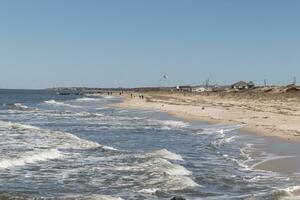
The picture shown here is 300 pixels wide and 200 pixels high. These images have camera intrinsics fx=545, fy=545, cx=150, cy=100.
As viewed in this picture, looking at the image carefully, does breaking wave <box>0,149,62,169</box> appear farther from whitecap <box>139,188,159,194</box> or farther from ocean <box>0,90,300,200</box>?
whitecap <box>139,188,159,194</box>

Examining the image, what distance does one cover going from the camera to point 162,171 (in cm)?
1681

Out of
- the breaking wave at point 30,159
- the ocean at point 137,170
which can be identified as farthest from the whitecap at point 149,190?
the breaking wave at point 30,159

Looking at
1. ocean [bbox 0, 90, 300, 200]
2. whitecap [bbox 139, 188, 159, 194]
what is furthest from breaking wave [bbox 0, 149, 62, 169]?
whitecap [bbox 139, 188, 159, 194]

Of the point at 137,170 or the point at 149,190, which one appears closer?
the point at 149,190

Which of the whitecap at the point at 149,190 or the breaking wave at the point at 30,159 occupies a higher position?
the breaking wave at the point at 30,159

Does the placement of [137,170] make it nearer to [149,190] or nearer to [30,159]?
[149,190]

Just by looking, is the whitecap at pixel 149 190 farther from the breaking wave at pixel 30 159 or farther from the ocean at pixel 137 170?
the breaking wave at pixel 30 159

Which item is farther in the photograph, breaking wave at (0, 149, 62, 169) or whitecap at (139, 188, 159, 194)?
breaking wave at (0, 149, 62, 169)

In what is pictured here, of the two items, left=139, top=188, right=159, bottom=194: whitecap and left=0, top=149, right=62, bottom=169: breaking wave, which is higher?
left=0, top=149, right=62, bottom=169: breaking wave

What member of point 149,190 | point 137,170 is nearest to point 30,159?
point 137,170

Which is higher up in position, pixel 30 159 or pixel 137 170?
pixel 30 159

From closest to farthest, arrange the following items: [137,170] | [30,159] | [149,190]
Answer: [149,190] < [137,170] < [30,159]

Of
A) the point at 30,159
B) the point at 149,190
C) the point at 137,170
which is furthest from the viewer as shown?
the point at 30,159

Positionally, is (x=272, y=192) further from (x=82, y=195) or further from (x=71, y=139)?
(x=71, y=139)
